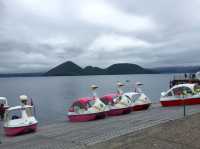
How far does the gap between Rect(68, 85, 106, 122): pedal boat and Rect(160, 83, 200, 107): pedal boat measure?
734cm

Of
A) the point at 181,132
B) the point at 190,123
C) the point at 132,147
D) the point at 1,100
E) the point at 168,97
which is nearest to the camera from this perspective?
the point at 132,147

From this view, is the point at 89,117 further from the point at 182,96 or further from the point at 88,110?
the point at 182,96

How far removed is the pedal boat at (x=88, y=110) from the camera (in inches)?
874

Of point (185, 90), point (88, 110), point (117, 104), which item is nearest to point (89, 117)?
point (88, 110)

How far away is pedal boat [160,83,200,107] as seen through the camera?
1006 inches

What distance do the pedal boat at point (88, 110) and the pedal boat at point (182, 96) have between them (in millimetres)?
7344

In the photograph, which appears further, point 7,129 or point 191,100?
point 191,100

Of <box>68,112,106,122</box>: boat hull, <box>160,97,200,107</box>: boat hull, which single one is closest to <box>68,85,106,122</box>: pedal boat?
<box>68,112,106,122</box>: boat hull

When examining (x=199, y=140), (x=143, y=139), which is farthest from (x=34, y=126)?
(x=199, y=140)

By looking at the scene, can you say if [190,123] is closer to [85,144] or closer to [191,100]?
[85,144]

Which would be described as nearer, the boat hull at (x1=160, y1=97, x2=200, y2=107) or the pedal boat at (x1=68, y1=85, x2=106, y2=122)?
the pedal boat at (x1=68, y1=85, x2=106, y2=122)

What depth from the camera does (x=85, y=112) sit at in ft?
73.9

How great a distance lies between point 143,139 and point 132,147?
109 centimetres

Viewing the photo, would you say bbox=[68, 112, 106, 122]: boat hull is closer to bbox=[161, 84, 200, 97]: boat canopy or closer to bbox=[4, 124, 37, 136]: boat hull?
bbox=[4, 124, 37, 136]: boat hull
